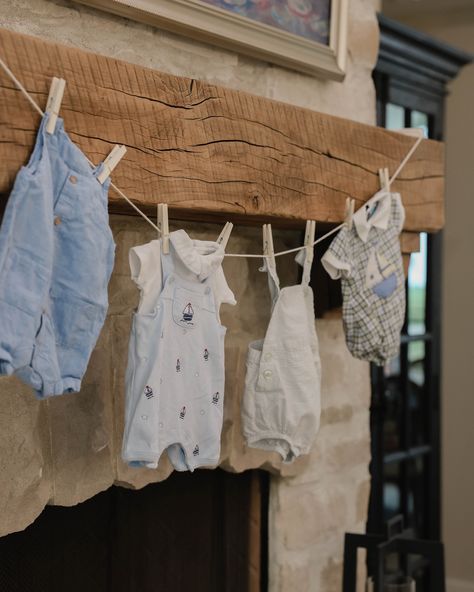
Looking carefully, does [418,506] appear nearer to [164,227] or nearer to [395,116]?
[395,116]

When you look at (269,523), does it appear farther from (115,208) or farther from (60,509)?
(115,208)

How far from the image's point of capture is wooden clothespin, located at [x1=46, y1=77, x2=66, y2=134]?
3.75ft

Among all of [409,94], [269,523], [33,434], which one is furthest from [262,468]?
[409,94]

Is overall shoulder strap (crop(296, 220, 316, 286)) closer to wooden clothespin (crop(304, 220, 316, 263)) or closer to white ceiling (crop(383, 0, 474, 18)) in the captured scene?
wooden clothespin (crop(304, 220, 316, 263))

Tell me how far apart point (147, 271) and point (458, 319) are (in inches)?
87.9

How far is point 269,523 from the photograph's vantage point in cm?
192

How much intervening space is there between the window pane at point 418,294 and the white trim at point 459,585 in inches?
44.5

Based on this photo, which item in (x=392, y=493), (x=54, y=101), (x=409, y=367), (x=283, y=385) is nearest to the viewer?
(x=54, y=101)

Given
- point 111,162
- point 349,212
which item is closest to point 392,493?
point 349,212

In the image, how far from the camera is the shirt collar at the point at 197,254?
137cm

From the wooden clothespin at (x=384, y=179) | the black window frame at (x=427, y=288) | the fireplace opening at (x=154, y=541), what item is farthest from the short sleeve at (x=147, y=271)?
the black window frame at (x=427, y=288)

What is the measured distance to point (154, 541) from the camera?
171cm

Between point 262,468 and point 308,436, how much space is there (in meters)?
0.31

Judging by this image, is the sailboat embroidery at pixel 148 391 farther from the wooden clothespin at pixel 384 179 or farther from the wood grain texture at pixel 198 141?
the wooden clothespin at pixel 384 179
